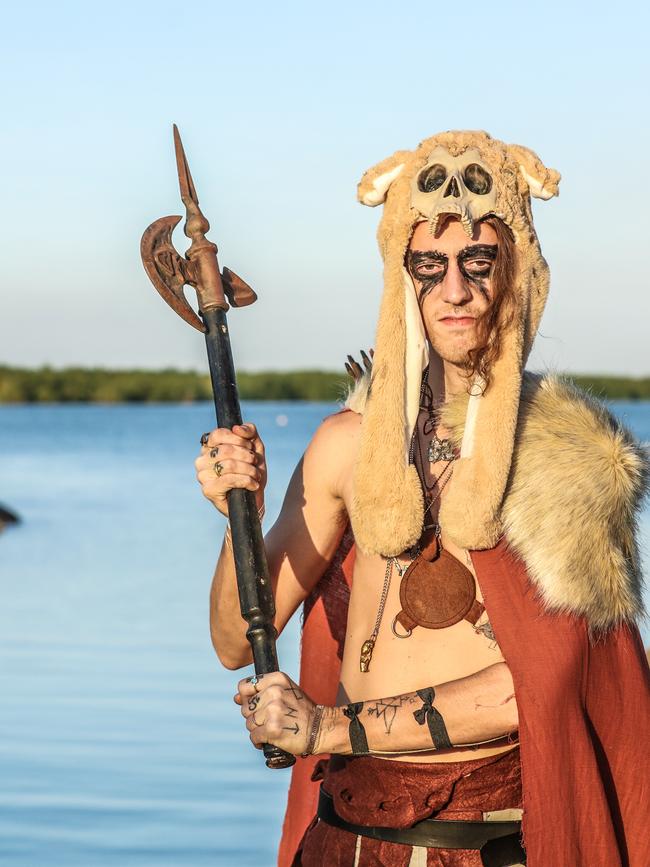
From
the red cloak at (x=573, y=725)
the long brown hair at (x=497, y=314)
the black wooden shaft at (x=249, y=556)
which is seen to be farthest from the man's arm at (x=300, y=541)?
the red cloak at (x=573, y=725)

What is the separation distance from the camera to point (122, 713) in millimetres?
11805

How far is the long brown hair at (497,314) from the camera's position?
415 centimetres

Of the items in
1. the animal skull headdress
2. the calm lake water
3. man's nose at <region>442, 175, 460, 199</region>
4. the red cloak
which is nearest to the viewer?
the red cloak

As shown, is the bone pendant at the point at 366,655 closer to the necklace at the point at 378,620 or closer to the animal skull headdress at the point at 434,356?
the necklace at the point at 378,620

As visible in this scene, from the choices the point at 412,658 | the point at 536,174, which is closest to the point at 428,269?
the point at 536,174

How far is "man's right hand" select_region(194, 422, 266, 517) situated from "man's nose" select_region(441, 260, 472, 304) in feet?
1.83

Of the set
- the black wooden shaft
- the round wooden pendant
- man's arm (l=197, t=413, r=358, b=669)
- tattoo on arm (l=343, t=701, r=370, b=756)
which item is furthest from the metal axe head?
tattoo on arm (l=343, t=701, r=370, b=756)

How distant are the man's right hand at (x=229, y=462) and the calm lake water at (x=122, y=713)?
90cm

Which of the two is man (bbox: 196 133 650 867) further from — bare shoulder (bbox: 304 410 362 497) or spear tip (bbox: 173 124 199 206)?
spear tip (bbox: 173 124 199 206)

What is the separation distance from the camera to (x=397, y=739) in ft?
13.0

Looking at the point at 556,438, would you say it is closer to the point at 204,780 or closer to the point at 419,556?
the point at 419,556

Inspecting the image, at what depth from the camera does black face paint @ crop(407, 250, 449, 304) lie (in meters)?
4.23

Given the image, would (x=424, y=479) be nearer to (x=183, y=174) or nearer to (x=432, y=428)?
(x=432, y=428)

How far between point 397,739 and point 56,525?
24318mm
